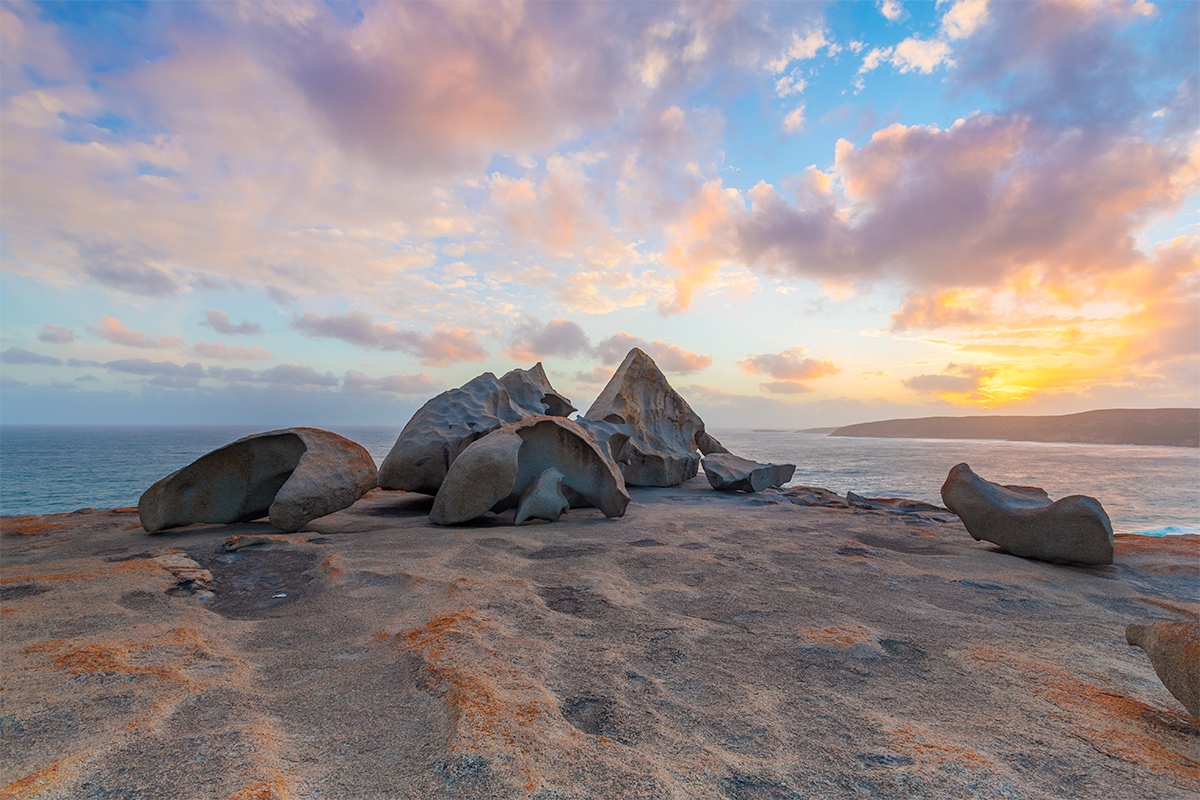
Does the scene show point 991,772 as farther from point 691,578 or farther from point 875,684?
point 691,578

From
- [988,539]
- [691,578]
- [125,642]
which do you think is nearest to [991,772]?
[691,578]

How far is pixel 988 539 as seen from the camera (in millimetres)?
5922

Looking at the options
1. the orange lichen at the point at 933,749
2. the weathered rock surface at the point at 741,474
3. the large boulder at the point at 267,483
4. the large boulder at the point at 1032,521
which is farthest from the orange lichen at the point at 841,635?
the weathered rock surface at the point at 741,474

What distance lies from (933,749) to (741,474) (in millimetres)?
9556

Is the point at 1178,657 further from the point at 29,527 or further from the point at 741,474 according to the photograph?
the point at 29,527

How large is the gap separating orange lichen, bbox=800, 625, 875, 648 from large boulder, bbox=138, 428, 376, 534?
541cm

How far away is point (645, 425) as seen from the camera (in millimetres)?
12531

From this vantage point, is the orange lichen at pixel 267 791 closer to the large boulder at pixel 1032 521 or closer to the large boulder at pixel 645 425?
the large boulder at pixel 1032 521

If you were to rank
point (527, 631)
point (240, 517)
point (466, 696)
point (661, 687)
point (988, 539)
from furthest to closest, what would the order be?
point (240, 517)
point (988, 539)
point (527, 631)
point (661, 687)
point (466, 696)

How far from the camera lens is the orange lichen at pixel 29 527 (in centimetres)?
616

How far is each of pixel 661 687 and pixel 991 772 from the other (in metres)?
1.24

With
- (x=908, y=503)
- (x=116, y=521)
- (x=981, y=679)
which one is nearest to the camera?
(x=981, y=679)

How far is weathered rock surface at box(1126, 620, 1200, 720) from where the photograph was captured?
2.21 m

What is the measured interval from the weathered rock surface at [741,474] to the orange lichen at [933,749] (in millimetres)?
9285
